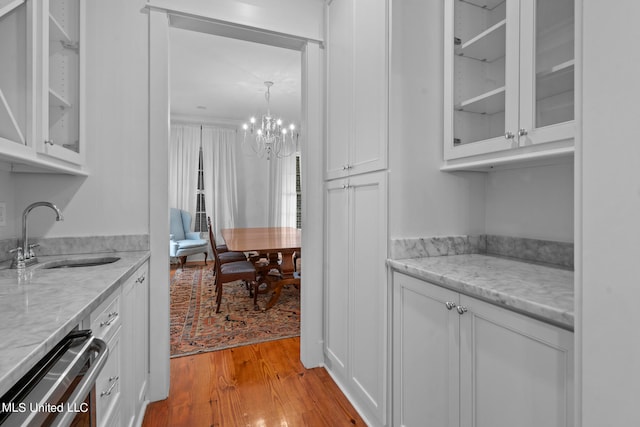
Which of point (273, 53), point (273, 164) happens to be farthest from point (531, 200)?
point (273, 164)

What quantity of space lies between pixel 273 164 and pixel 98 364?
634 centimetres

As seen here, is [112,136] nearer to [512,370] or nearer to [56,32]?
[56,32]

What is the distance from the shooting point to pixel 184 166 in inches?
245

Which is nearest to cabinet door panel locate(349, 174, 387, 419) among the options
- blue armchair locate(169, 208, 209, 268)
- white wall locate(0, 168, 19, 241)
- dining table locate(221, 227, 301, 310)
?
dining table locate(221, 227, 301, 310)

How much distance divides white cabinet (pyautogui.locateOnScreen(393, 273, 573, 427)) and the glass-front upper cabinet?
5.75 feet

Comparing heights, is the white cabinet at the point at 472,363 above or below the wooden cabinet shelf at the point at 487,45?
below

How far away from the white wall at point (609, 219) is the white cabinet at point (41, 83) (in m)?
1.71

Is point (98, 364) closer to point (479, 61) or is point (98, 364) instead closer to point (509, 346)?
point (509, 346)

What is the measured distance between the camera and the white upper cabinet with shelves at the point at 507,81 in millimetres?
1163

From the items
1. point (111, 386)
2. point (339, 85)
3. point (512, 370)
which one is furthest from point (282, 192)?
point (512, 370)

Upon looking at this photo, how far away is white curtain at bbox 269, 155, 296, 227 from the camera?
22.8 ft

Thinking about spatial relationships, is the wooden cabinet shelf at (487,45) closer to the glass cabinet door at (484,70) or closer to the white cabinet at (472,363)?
→ the glass cabinet door at (484,70)

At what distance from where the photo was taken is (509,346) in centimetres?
99

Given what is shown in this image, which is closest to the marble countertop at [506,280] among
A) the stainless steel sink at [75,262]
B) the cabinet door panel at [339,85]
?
the cabinet door panel at [339,85]
